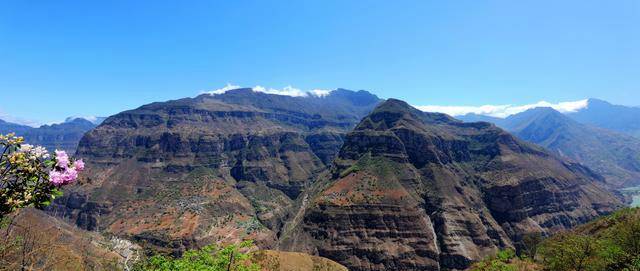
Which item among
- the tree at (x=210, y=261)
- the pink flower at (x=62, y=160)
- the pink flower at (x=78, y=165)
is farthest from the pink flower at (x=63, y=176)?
the tree at (x=210, y=261)

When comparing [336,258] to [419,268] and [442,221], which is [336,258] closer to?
[419,268]

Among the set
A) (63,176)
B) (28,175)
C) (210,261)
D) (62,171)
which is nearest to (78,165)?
(62,171)

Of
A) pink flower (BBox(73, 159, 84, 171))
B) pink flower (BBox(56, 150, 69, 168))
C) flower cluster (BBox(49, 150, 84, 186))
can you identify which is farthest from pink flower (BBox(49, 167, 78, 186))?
pink flower (BBox(73, 159, 84, 171))

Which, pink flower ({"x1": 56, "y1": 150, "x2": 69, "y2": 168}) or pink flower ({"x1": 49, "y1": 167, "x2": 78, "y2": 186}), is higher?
pink flower ({"x1": 56, "y1": 150, "x2": 69, "y2": 168})

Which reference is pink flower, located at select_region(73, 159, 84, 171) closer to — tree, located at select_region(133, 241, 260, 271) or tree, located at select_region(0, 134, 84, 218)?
tree, located at select_region(0, 134, 84, 218)

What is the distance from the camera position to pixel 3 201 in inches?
465

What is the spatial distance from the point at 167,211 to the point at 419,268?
5366 inches

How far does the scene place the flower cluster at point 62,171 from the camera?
11578 millimetres

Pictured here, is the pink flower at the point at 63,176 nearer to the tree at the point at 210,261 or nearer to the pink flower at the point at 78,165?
the pink flower at the point at 78,165

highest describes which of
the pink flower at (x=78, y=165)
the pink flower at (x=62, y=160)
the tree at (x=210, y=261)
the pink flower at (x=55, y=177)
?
the pink flower at (x=62, y=160)

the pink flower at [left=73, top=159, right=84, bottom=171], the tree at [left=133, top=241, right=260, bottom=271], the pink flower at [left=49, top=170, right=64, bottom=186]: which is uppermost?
the pink flower at [left=73, top=159, right=84, bottom=171]

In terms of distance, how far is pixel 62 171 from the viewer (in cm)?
1192

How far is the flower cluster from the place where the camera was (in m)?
11.6

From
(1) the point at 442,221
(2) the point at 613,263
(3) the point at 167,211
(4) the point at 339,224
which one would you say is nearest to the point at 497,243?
(1) the point at 442,221
